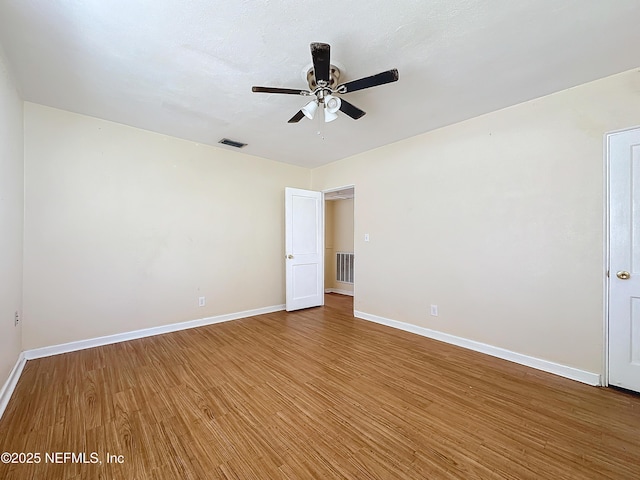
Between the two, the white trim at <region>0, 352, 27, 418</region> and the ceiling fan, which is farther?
the white trim at <region>0, 352, 27, 418</region>

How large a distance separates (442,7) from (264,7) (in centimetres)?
103

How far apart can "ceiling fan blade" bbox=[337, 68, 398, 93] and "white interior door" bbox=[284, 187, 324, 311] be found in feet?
8.77

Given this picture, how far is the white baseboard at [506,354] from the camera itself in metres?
2.33

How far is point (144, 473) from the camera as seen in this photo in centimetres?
142

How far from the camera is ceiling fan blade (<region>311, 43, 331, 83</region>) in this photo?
163 cm

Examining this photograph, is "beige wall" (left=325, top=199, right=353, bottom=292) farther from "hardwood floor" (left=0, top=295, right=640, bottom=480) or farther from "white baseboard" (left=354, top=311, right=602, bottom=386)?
"hardwood floor" (left=0, top=295, right=640, bottom=480)

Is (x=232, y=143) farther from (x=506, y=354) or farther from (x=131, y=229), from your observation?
(x=506, y=354)

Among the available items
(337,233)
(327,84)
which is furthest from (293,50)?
(337,233)

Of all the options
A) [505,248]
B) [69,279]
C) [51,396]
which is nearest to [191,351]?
[51,396]

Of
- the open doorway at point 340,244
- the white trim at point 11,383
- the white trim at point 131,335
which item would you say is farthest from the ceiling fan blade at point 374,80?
the open doorway at point 340,244

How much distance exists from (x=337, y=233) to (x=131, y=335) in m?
4.36

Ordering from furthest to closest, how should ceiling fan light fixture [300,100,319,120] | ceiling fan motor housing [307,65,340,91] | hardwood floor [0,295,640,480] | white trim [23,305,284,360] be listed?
white trim [23,305,284,360] < ceiling fan light fixture [300,100,319,120] < ceiling fan motor housing [307,65,340,91] < hardwood floor [0,295,640,480]

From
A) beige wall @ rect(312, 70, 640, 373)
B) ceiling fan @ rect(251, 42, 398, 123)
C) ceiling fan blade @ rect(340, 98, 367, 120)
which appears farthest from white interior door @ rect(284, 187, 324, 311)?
ceiling fan blade @ rect(340, 98, 367, 120)

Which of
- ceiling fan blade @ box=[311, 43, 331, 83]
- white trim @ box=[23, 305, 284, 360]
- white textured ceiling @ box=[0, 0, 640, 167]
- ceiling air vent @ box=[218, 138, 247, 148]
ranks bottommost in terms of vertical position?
white trim @ box=[23, 305, 284, 360]
